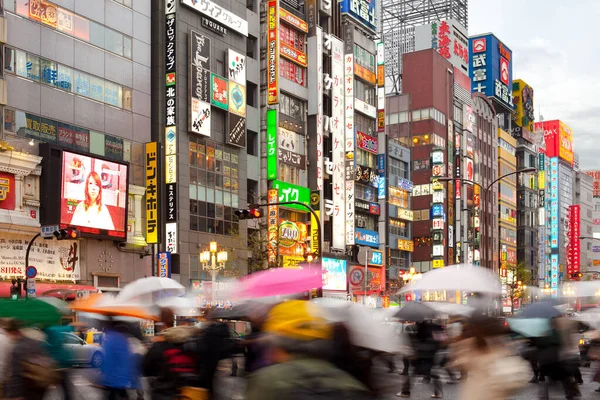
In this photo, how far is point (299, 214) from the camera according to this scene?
67.1 meters

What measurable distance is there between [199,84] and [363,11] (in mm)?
27835

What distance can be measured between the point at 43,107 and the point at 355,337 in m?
39.5

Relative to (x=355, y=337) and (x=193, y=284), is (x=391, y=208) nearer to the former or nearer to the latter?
(x=193, y=284)

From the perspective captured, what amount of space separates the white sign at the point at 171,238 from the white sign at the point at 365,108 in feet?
88.0

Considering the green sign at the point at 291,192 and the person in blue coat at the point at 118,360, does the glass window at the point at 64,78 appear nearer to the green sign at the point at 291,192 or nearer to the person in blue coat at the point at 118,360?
the green sign at the point at 291,192

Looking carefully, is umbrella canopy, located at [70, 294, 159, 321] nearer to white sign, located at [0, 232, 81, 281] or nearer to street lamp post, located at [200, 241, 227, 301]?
street lamp post, located at [200, 241, 227, 301]

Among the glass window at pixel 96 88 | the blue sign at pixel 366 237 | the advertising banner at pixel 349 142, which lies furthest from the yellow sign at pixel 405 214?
the glass window at pixel 96 88

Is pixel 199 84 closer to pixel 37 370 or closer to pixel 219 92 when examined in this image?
pixel 219 92

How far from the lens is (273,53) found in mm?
61750

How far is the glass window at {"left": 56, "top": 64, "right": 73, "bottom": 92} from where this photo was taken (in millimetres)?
45688

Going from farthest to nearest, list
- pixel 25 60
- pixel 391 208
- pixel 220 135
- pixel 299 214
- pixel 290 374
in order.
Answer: pixel 391 208 < pixel 299 214 < pixel 220 135 < pixel 25 60 < pixel 290 374

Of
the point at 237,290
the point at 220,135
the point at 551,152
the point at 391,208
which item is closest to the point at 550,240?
the point at 551,152

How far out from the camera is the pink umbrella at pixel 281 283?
32.2 feet

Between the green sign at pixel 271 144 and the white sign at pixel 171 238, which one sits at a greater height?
the green sign at pixel 271 144
